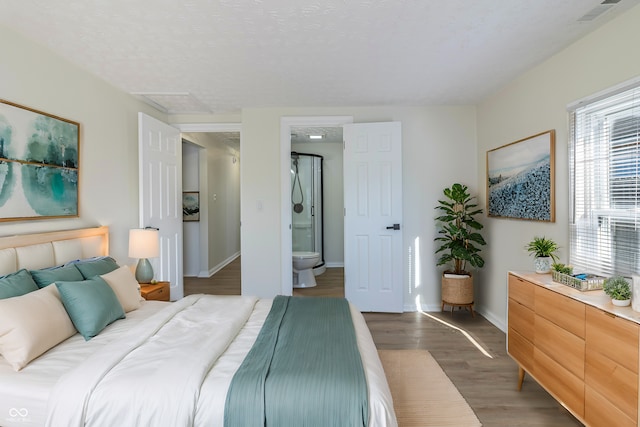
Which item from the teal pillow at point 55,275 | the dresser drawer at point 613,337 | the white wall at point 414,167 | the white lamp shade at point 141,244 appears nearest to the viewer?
the dresser drawer at point 613,337

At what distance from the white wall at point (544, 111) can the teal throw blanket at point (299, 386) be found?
2097 mm

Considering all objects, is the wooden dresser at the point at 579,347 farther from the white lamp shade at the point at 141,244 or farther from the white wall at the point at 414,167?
the white lamp shade at the point at 141,244

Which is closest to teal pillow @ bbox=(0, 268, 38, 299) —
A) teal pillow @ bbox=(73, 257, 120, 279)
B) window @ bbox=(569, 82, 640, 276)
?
teal pillow @ bbox=(73, 257, 120, 279)

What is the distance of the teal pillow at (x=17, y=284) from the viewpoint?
6.23ft

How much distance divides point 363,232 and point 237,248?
184 inches

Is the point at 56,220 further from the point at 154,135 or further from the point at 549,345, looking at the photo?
the point at 549,345

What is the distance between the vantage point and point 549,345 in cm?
215

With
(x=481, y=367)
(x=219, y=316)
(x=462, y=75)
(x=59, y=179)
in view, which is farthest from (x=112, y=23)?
(x=481, y=367)

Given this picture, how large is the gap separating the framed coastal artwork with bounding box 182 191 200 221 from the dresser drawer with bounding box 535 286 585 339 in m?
5.35

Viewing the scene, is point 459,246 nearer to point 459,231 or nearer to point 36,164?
point 459,231

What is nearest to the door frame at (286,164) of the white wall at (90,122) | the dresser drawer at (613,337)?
the white wall at (90,122)

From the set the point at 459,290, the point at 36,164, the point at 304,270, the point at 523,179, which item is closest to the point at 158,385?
the point at 36,164

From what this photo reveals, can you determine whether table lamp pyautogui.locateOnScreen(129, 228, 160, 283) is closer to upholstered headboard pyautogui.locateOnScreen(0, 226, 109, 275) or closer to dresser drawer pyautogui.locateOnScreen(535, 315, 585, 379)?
upholstered headboard pyautogui.locateOnScreen(0, 226, 109, 275)

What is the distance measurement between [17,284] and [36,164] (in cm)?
98
